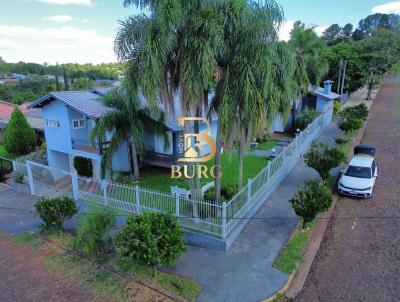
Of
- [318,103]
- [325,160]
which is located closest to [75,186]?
[325,160]

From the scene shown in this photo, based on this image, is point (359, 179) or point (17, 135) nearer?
point (359, 179)

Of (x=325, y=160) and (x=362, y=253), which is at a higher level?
(x=325, y=160)

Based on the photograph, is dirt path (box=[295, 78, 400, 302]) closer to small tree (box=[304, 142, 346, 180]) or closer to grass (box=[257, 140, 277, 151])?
small tree (box=[304, 142, 346, 180])

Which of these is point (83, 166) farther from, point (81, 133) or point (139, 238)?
point (139, 238)

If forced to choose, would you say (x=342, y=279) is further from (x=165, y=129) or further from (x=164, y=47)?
(x=165, y=129)

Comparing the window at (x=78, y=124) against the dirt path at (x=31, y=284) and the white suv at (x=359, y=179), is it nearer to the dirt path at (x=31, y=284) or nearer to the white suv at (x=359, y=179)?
the dirt path at (x=31, y=284)

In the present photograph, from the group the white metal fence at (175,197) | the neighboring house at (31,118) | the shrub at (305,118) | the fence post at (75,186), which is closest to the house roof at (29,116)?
the neighboring house at (31,118)

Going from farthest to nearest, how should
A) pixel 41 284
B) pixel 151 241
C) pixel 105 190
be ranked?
pixel 105 190
pixel 41 284
pixel 151 241

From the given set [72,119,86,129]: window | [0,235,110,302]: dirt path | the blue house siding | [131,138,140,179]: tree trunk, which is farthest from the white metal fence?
[0,235,110,302]: dirt path
